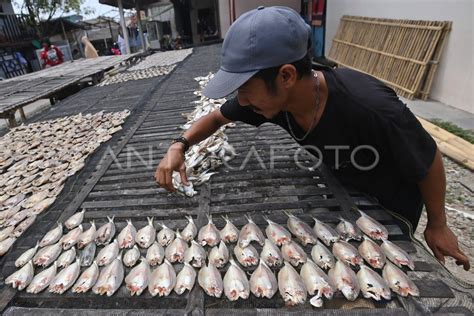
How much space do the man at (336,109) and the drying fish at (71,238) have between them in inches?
51.5

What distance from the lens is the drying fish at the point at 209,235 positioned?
1869 millimetres

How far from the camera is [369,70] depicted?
34.4 feet

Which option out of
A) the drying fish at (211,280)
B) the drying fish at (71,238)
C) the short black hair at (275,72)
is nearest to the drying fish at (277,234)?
the drying fish at (211,280)

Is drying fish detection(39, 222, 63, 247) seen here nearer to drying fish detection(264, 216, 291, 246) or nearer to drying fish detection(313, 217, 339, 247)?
drying fish detection(264, 216, 291, 246)

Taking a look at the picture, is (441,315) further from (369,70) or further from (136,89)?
(369,70)

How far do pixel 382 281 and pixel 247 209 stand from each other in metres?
0.97

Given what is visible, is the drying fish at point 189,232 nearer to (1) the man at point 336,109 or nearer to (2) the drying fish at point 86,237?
(2) the drying fish at point 86,237

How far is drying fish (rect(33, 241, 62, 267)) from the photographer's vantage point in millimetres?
1874

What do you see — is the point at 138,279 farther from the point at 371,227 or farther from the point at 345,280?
the point at 371,227

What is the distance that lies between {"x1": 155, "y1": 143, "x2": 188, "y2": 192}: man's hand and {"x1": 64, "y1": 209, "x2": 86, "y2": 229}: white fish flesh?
2.06 ft

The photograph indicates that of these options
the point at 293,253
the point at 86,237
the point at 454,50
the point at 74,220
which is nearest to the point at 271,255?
the point at 293,253

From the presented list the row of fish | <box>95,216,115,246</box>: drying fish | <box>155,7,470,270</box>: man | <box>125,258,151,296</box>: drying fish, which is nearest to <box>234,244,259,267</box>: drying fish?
<box>125,258,151,296</box>: drying fish

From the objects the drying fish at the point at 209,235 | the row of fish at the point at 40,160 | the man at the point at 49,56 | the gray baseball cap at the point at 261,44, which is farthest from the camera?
the man at the point at 49,56

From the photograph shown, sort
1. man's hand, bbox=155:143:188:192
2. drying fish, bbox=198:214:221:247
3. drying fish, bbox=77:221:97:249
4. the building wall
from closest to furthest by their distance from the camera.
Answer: drying fish, bbox=198:214:221:247, drying fish, bbox=77:221:97:249, man's hand, bbox=155:143:188:192, the building wall
